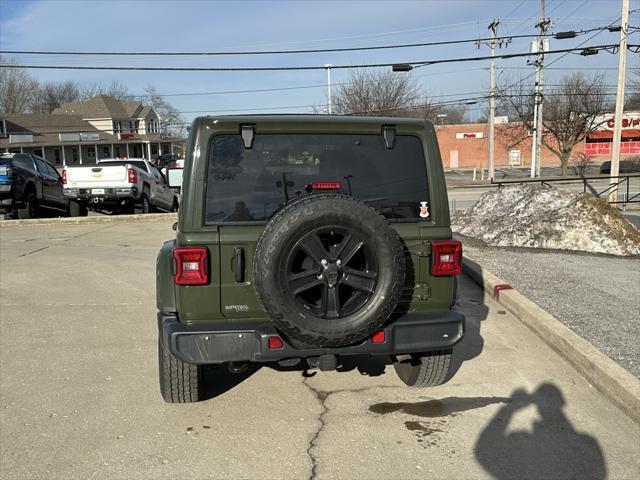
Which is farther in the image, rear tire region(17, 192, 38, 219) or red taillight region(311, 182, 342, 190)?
rear tire region(17, 192, 38, 219)

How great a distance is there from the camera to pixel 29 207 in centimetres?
1535

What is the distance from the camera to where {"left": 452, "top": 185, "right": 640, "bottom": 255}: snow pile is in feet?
31.9

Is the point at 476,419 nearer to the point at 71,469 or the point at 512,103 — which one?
the point at 71,469

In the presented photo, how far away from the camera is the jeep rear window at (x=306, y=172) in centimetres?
357

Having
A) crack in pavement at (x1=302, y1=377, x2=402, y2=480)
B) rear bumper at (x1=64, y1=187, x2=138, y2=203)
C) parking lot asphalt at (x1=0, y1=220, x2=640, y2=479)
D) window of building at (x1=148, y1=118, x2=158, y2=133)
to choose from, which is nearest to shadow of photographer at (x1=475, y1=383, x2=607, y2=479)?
parking lot asphalt at (x1=0, y1=220, x2=640, y2=479)

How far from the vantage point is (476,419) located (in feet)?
12.8

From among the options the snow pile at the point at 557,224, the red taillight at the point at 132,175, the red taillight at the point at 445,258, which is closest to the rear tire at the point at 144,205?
the red taillight at the point at 132,175

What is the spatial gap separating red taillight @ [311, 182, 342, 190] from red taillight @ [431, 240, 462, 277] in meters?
0.73

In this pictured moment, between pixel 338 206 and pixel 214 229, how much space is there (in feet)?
2.59

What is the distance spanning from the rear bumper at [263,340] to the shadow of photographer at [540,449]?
671 mm

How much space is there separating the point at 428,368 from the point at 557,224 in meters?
6.85

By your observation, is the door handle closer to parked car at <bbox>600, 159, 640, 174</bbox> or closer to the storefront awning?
parked car at <bbox>600, 159, 640, 174</bbox>

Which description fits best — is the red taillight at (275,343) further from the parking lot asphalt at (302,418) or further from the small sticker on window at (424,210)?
the small sticker on window at (424,210)

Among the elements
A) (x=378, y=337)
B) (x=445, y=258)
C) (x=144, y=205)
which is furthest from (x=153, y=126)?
(x=378, y=337)
